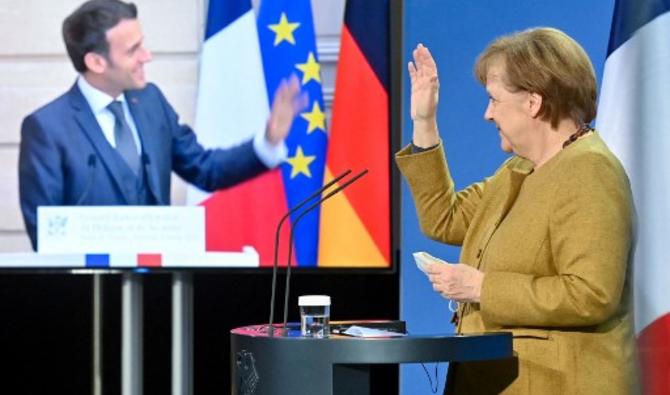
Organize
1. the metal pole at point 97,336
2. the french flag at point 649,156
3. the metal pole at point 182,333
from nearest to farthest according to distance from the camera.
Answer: the french flag at point 649,156
the metal pole at point 182,333
the metal pole at point 97,336

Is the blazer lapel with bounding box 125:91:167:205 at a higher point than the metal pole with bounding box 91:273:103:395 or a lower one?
higher

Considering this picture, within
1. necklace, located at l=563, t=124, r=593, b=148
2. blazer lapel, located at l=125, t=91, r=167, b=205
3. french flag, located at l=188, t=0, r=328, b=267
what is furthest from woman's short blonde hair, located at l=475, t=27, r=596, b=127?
blazer lapel, located at l=125, t=91, r=167, b=205

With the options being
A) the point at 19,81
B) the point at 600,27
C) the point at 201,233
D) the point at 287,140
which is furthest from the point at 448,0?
the point at 19,81

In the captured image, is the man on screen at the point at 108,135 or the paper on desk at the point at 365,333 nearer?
the paper on desk at the point at 365,333

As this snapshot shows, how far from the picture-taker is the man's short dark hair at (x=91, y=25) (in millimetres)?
4160

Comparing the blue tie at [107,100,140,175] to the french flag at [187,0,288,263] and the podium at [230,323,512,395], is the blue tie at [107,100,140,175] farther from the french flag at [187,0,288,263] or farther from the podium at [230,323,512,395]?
the podium at [230,323,512,395]

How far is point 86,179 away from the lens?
4.14 meters

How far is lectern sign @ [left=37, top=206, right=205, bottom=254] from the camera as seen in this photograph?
4.08 meters

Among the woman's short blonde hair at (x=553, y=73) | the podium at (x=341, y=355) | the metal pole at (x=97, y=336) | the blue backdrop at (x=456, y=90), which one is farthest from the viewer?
the metal pole at (x=97, y=336)

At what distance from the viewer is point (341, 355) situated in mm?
2246

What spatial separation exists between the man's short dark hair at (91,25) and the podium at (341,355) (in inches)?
81.8

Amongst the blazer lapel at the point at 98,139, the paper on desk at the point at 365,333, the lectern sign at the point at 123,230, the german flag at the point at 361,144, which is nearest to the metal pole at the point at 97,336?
the lectern sign at the point at 123,230

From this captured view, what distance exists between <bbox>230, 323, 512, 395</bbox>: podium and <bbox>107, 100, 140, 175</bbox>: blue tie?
6.29 feet

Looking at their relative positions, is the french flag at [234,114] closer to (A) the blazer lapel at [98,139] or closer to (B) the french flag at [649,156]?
(A) the blazer lapel at [98,139]
